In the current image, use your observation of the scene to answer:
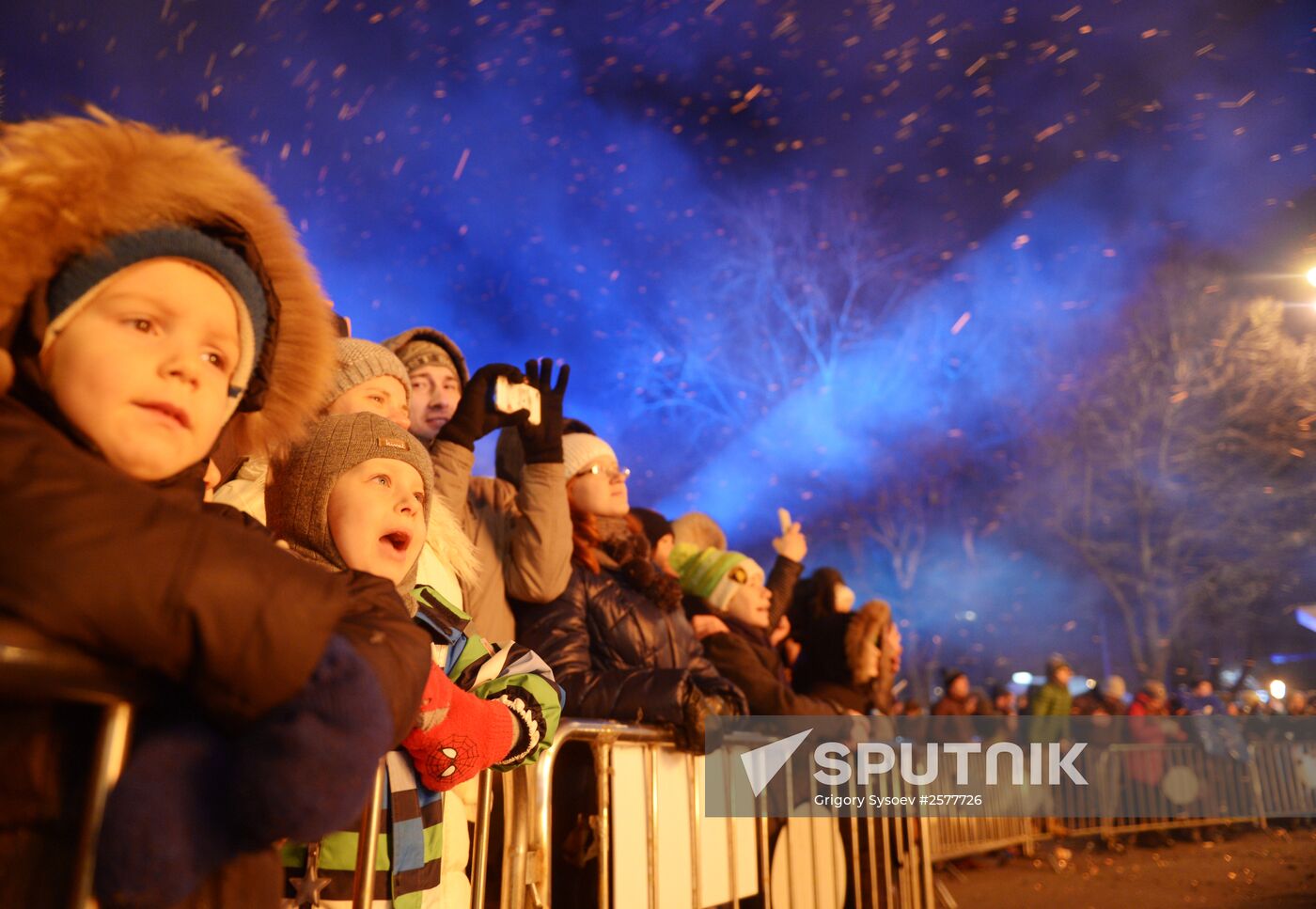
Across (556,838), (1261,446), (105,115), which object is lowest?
(556,838)

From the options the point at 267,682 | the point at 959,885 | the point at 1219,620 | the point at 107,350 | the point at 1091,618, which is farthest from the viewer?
the point at 1091,618

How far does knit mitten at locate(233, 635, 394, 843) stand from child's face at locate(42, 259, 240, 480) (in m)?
0.35

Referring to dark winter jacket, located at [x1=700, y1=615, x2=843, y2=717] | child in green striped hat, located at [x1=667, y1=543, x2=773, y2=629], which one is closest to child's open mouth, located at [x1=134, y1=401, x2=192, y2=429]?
dark winter jacket, located at [x1=700, y1=615, x2=843, y2=717]

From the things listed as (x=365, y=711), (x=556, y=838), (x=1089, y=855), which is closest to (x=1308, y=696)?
(x=1089, y=855)

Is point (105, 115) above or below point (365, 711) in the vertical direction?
above

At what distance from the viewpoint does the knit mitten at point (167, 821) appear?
819 mm

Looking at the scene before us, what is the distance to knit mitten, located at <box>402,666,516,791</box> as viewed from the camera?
1.64 m

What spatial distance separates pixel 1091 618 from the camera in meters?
40.5

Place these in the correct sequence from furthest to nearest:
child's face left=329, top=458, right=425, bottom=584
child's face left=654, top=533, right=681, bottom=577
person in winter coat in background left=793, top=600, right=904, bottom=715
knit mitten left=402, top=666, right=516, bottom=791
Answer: person in winter coat in background left=793, top=600, right=904, bottom=715 < child's face left=654, top=533, right=681, bottom=577 < child's face left=329, top=458, right=425, bottom=584 < knit mitten left=402, top=666, right=516, bottom=791

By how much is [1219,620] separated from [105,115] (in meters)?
30.6

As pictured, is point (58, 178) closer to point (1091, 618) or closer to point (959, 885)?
point (959, 885)

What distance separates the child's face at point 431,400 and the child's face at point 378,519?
1560 millimetres

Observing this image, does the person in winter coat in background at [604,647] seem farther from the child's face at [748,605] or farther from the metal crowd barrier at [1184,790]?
the metal crowd barrier at [1184,790]

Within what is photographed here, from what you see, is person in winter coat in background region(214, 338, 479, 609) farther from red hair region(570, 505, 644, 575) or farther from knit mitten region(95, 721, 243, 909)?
knit mitten region(95, 721, 243, 909)
